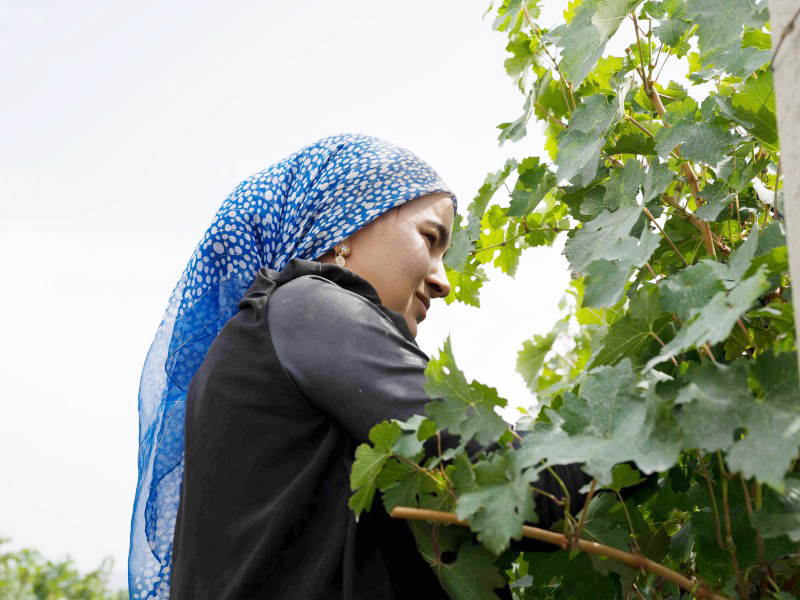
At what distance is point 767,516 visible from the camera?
1176 mm

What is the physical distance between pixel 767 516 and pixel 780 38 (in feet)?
1.92

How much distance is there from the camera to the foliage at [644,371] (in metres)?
1.04

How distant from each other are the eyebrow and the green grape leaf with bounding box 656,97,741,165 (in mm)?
828

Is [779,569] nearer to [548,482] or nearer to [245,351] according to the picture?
[548,482]

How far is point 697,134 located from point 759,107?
15 cm

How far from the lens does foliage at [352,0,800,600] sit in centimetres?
104

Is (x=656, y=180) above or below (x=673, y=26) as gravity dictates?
below

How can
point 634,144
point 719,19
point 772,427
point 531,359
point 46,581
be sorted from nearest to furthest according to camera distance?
point 772,427 < point 719,19 < point 634,144 < point 531,359 < point 46,581

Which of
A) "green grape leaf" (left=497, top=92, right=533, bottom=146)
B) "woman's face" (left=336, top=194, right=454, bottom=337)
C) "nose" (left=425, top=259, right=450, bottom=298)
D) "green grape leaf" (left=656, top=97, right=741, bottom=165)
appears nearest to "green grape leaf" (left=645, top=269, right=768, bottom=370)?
"green grape leaf" (left=656, top=97, right=741, bottom=165)

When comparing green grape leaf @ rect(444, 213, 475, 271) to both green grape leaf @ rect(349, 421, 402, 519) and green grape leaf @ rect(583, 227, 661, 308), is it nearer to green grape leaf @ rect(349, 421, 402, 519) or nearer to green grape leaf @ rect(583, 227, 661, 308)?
green grape leaf @ rect(583, 227, 661, 308)

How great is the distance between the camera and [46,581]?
9273 mm

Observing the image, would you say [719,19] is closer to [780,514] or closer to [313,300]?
[780,514]

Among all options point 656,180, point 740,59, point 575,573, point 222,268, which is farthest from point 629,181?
point 222,268

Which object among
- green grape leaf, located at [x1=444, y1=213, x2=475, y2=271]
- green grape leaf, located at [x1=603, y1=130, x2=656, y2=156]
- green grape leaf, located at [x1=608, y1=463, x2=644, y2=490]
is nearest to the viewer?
green grape leaf, located at [x1=608, y1=463, x2=644, y2=490]
